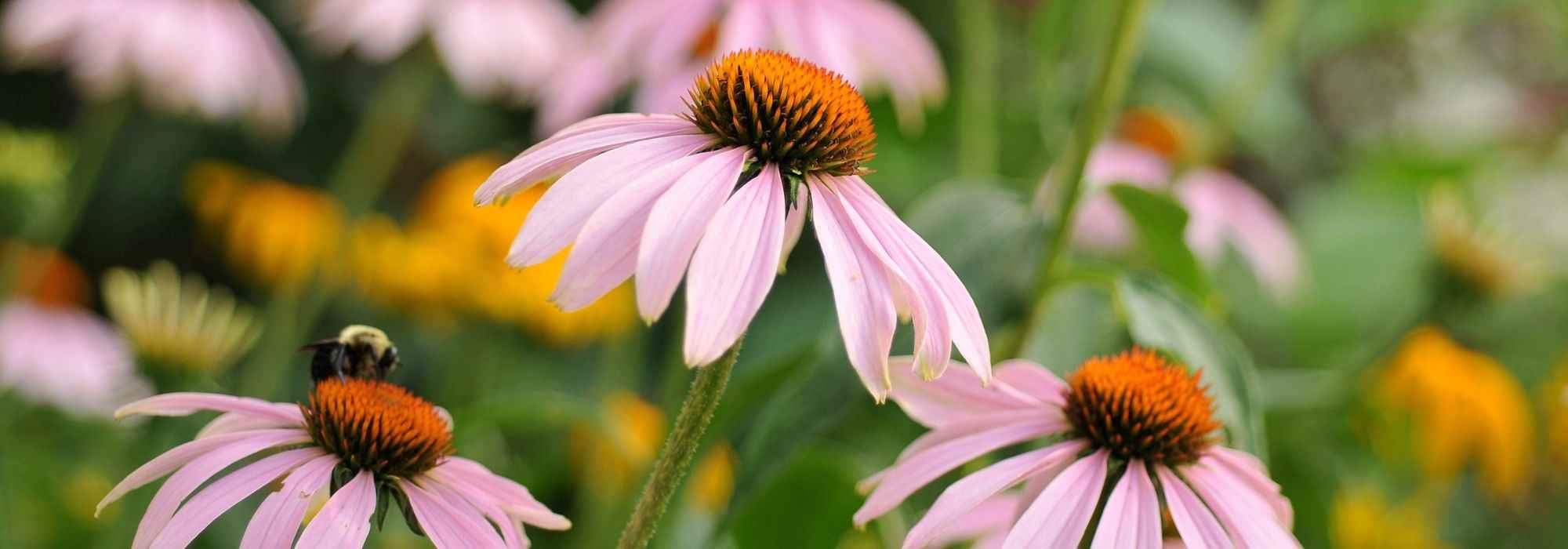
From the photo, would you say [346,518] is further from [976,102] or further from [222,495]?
[976,102]

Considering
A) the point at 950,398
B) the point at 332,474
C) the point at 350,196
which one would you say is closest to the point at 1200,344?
the point at 950,398

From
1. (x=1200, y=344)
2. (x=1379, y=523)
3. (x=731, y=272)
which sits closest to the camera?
(x=731, y=272)

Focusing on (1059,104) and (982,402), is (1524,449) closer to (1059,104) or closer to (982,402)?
(1059,104)

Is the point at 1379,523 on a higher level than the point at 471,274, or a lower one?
lower

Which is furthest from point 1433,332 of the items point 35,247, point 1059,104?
point 35,247

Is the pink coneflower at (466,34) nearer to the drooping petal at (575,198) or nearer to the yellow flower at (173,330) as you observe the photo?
the yellow flower at (173,330)

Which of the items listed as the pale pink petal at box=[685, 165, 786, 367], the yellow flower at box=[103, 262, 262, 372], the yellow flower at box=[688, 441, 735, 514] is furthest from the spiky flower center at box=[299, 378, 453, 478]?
the yellow flower at box=[688, 441, 735, 514]
